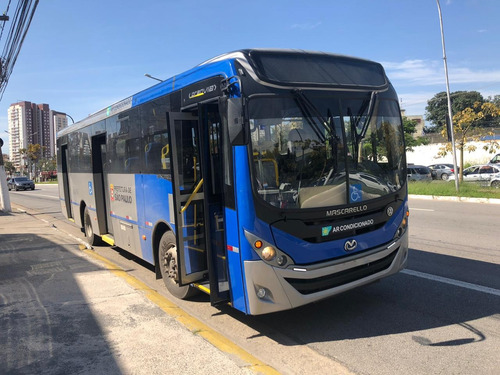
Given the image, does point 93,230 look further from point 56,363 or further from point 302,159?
point 302,159

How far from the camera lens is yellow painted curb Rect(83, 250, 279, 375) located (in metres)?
3.58

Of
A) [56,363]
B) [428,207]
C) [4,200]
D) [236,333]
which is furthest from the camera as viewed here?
[4,200]

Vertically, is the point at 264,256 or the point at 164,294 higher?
the point at 264,256

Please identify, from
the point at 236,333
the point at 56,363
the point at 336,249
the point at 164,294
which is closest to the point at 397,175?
the point at 336,249

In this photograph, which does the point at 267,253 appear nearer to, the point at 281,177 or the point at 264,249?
the point at 264,249

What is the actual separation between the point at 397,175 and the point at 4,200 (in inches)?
687

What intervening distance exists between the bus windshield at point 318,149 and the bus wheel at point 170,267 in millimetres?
2072

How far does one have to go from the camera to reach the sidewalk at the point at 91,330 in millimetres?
3615

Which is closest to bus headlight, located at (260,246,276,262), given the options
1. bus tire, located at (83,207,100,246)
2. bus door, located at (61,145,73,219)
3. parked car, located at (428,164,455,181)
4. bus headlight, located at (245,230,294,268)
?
bus headlight, located at (245,230,294,268)

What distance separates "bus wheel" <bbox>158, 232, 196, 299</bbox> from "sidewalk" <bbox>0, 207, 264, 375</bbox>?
0.28 m

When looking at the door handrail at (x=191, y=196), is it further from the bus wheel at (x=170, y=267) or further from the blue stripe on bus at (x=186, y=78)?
the blue stripe on bus at (x=186, y=78)

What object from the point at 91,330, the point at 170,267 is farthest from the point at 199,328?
the point at 170,267

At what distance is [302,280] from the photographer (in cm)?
397

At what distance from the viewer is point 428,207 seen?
582 inches
